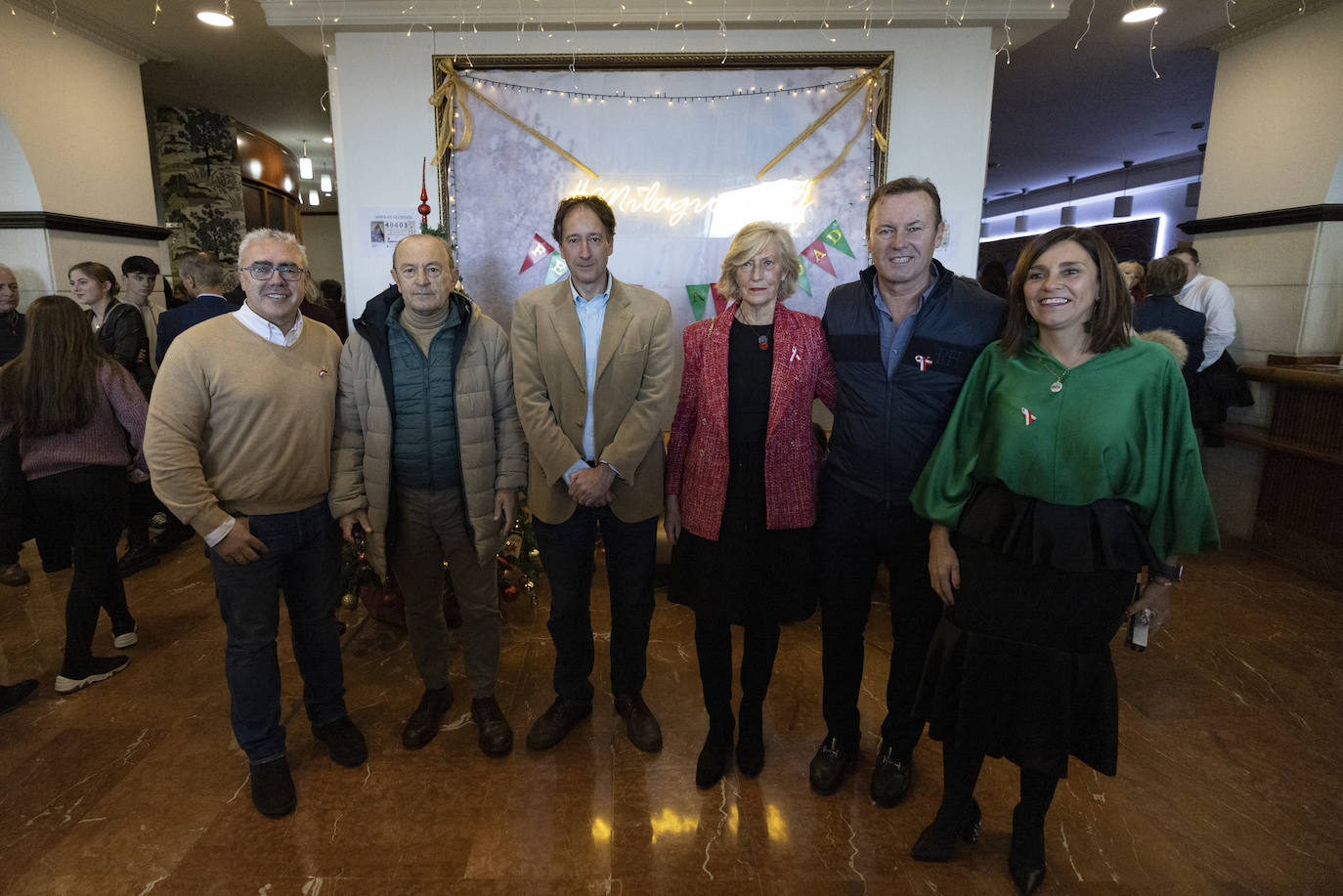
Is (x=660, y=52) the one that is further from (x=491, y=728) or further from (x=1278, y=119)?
(x=1278, y=119)

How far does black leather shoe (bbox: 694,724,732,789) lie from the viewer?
2.08m

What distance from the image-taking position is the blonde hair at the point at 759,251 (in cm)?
183

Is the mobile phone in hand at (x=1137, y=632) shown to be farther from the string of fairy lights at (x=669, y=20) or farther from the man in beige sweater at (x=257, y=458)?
the string of fairy lights at (x=669, y=20)

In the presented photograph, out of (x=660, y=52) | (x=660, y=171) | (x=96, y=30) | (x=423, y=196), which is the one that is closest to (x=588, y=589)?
(x=423, y=196)

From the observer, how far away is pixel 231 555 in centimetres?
189

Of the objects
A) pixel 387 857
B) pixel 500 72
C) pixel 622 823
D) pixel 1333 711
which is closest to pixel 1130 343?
pixel 622 823

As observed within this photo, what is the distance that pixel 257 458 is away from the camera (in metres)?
1.91

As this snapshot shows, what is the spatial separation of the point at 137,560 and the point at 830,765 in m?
3.82

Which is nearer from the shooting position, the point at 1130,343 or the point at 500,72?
the point at 1130,343

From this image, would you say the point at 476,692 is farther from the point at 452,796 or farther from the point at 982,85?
the point at 982,85

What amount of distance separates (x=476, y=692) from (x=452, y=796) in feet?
1.18

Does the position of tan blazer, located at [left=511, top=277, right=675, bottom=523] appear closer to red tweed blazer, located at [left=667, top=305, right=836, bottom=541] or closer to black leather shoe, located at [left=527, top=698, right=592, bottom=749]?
red tweed blazer, located at [left=667, top=305, right=836, bottom=541]

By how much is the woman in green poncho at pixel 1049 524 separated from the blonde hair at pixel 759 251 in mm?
557

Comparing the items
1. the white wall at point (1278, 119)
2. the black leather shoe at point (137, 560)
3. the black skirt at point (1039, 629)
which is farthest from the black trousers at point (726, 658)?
the white wall at point (1278, 119)
